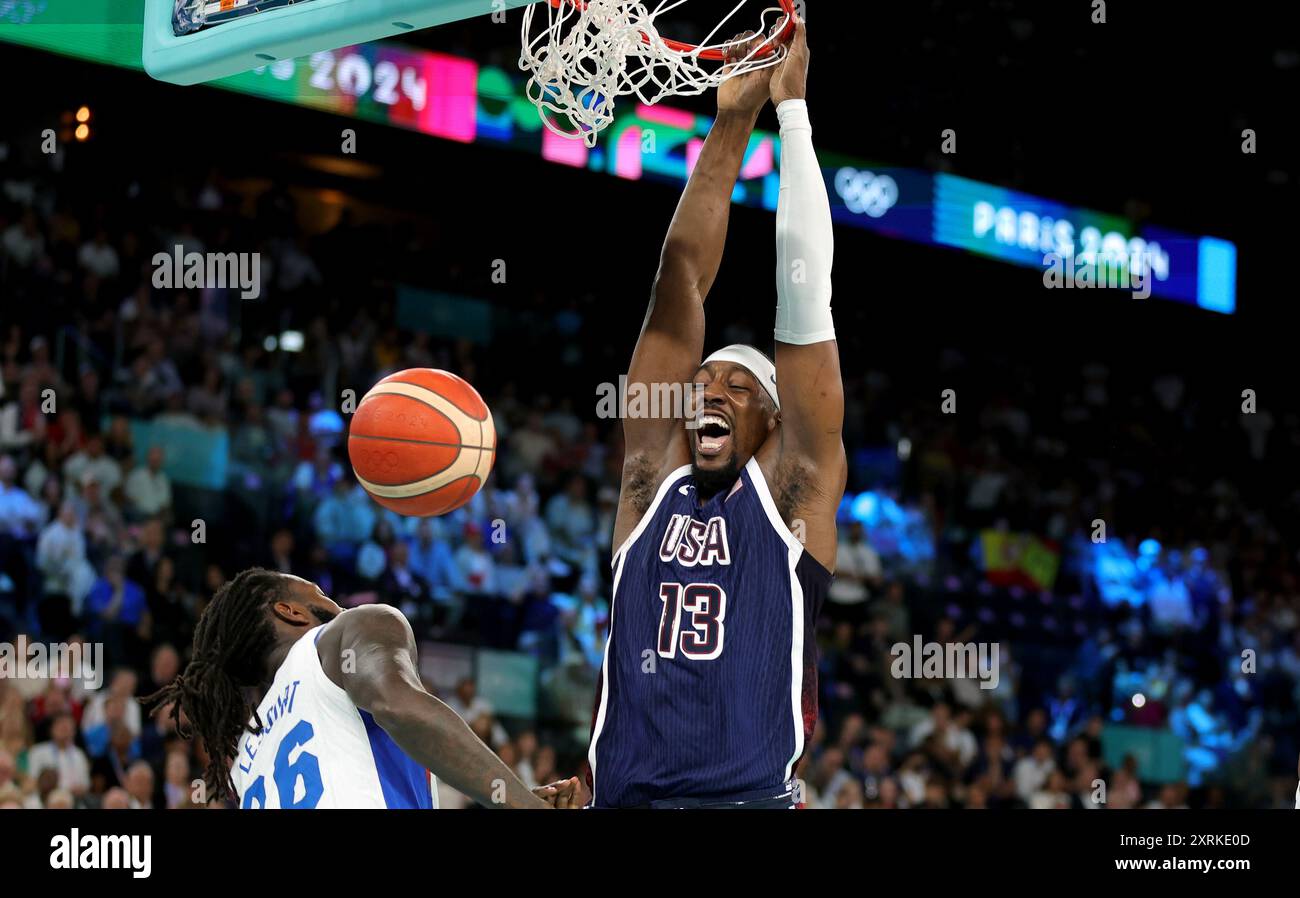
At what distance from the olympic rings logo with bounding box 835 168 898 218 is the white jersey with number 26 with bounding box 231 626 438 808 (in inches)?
384

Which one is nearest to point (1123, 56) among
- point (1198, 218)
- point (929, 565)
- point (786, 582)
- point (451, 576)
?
point (1198, 218)

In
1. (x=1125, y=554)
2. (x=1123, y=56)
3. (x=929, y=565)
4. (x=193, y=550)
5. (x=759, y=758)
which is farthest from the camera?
(x=1123, y=56)

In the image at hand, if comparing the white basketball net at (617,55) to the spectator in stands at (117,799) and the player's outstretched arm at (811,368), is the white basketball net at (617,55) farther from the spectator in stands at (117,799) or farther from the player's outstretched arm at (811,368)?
the spectator in stands at (117,799)

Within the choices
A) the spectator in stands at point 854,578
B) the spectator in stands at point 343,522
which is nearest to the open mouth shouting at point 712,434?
the spectator in stands at point 343,522

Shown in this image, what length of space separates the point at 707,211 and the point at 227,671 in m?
1.72

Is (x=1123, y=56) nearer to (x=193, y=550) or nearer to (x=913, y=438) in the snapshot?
(x=913, y=438)

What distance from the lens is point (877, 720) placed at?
10.2 metres

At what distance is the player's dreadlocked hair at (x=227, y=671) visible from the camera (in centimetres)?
389

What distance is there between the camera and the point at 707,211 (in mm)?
4195

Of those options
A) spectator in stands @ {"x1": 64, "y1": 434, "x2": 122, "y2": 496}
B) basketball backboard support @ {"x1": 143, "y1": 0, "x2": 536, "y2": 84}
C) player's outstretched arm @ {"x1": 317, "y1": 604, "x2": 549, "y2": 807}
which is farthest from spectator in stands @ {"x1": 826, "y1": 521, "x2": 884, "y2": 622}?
player's outstretched arm @ {"x1": 317, "y1": 604, "x2": 549, "y2": 807}

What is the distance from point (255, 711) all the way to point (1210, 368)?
1319 cm

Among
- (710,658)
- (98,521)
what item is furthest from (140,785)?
(710,658)

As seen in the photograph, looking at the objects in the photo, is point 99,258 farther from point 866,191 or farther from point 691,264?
point 691,264

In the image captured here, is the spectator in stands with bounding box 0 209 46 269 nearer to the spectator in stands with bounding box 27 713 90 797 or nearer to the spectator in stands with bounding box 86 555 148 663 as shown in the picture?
the spectator in stands with bounding box 86 555 148 663
